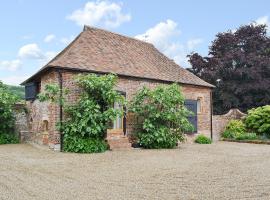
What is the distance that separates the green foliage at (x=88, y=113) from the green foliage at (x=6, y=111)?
3806 mm

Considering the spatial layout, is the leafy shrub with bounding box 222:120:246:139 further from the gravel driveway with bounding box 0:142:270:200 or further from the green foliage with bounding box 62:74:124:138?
the green foliage with bounding box 62:74:124:138

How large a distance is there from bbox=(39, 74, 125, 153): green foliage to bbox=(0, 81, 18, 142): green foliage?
3.81m

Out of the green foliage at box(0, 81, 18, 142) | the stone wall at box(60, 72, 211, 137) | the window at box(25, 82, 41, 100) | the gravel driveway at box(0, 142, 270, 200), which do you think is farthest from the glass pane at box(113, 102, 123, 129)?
the green foliage at box(0, 81, 18, 142)

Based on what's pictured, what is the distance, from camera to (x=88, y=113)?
1204 centimetres

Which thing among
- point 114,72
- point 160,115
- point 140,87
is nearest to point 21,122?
point 114,72

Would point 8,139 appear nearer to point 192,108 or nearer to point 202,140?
point 192,108

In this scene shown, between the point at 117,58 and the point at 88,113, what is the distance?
420cm

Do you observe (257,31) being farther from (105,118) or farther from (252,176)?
(252,176)

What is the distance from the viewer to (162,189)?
6.36 meters

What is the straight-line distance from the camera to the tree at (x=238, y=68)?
935 inches

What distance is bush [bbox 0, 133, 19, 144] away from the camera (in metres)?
15.2

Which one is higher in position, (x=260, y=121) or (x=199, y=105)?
(x=199, y=105)

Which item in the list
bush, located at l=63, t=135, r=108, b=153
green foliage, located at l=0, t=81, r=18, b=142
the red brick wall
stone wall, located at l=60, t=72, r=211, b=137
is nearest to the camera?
bush, located at l=63, t=135, r=108, b=153

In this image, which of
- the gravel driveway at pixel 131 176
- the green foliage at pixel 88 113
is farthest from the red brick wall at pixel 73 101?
the gravel driveway at pixel 131 176
